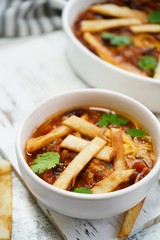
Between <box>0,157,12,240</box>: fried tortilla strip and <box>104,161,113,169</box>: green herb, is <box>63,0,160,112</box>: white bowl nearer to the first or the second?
<box>104,161,113,169</box>: green herb

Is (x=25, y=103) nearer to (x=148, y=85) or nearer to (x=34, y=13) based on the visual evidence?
(x=148, y=85)

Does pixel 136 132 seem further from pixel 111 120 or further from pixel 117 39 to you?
pixel 117 39

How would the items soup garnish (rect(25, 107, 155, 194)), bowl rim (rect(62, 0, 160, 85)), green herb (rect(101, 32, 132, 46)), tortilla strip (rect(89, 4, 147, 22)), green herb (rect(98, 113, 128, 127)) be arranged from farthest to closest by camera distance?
tortilla strip (rect(89, 4, 147, 22)) < green herb (rect(101, 32, 132, 46)) < bowl rim (rect(62, 0, 160, 85)) < green herb (rect(98, 113, 128, 127)) < soup garnish (rect(25, 107, 155, 194))

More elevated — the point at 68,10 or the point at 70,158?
the point at 68,10

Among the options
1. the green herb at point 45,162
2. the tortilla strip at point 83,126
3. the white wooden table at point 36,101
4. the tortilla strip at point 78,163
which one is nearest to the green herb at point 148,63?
the white wooden table at point 36,101

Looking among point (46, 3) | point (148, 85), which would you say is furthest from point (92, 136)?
point (46, 3)

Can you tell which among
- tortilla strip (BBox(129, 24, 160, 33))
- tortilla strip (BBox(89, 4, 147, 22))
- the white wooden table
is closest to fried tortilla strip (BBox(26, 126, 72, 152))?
the white wooden table
